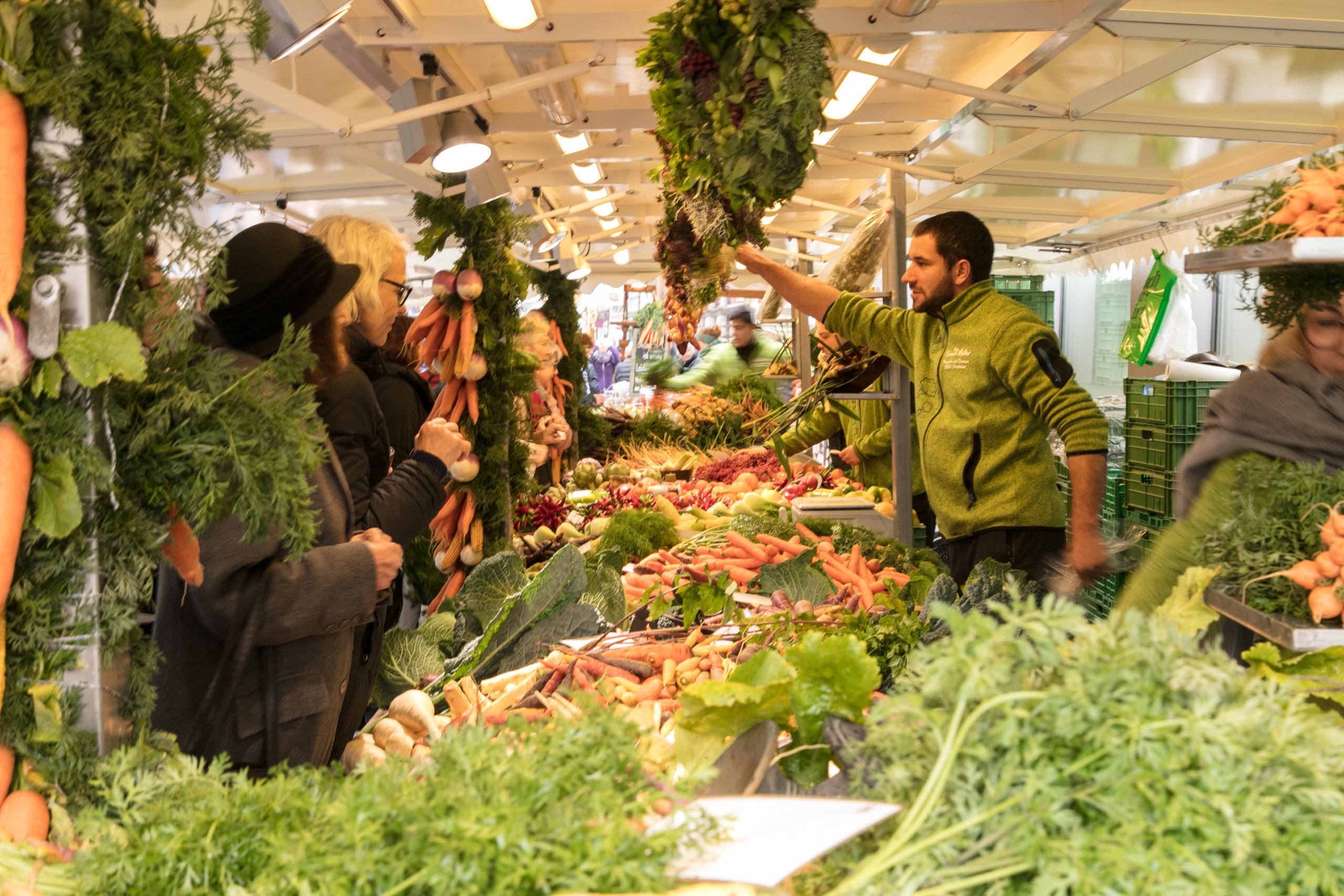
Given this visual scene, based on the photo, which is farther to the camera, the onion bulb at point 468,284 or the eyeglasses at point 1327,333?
the onion bulb at point 468,284

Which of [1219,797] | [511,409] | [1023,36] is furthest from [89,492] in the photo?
[1023,36]

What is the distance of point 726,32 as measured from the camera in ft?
7.10

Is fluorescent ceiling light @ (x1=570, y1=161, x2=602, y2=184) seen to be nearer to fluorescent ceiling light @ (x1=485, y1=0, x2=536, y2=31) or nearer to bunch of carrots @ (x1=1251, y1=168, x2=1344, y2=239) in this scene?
fluorescent ceiling light @ (x1=485, y1=0, x2=536, y2=31)

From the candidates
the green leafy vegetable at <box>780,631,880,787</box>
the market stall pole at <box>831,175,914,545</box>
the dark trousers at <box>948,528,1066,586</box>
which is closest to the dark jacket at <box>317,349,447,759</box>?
the green leafy vegetable at <box>780,631,880,787</box>

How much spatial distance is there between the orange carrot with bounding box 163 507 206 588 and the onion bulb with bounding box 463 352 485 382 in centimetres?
273

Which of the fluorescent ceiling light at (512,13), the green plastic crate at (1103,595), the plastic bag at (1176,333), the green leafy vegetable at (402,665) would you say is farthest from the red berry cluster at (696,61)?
the plastic bag at (1176,333)

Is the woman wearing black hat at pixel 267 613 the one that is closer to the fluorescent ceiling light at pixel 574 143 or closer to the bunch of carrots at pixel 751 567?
the bunch of carrots at pixel 751 567

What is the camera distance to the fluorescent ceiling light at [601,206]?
20.9 feet

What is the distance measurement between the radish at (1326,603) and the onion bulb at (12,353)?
1.90m

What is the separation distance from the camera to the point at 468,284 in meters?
4.04

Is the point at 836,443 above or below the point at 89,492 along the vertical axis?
below

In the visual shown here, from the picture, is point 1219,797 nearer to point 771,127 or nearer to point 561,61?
point 771,127

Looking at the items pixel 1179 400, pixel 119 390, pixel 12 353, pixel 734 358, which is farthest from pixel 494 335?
pixel 734 358

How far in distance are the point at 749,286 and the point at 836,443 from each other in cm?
441
